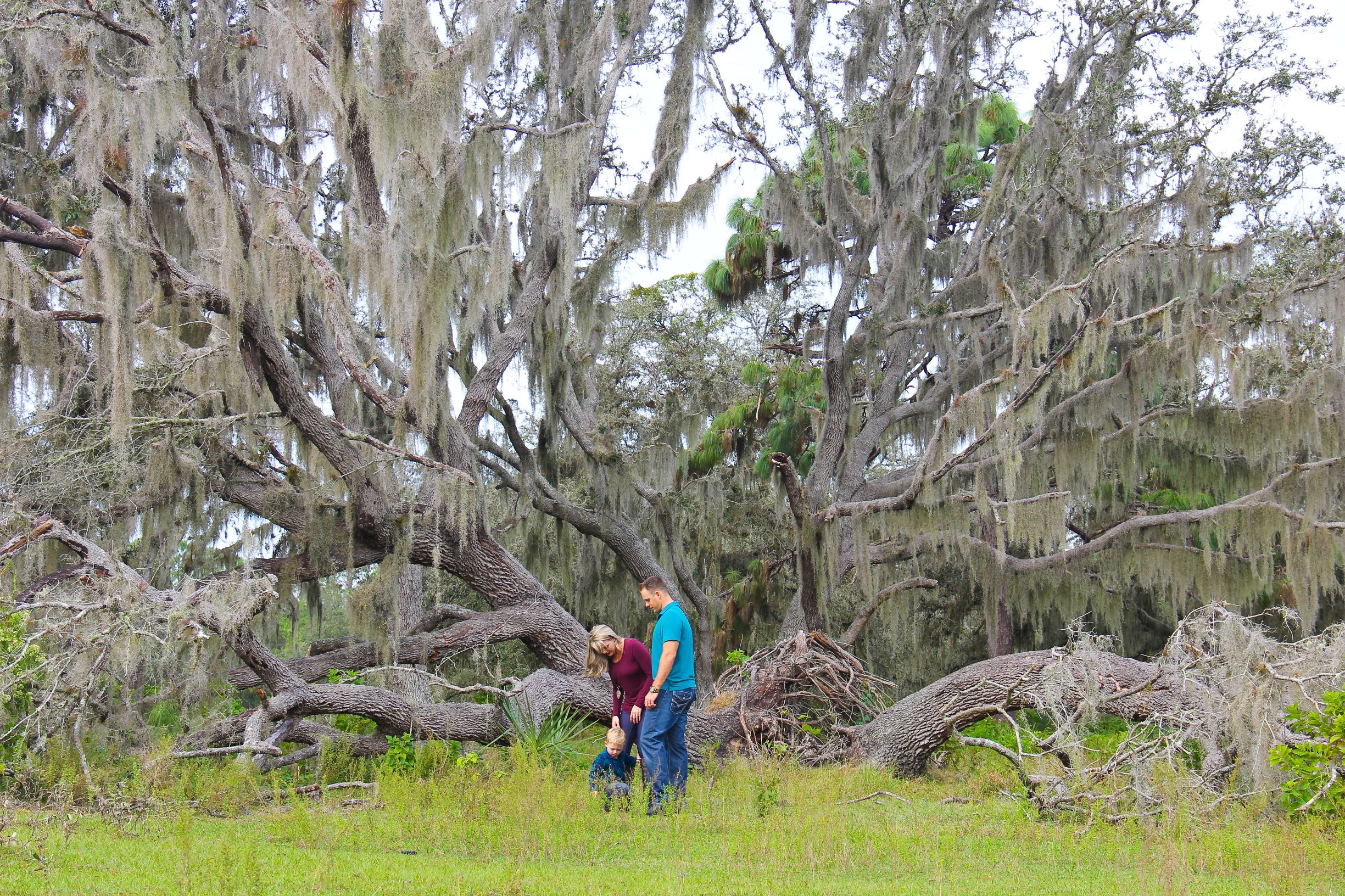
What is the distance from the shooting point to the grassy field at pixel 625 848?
13.4ft

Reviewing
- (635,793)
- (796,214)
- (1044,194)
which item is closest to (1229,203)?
(1044,194)

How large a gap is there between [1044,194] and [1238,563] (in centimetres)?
488

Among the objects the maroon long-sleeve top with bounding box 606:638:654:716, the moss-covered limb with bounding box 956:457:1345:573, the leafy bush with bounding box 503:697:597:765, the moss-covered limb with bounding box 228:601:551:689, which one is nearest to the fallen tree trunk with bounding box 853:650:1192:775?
the leafy bush with bounding box 503:697:597:765

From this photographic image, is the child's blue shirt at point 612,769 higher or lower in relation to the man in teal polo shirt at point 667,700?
lower

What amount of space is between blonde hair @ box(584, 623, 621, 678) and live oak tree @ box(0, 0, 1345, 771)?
93.9 inches

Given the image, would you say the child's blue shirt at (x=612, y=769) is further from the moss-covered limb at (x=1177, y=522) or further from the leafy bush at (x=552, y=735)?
the moss-covered limb at (x=1177, y=522)

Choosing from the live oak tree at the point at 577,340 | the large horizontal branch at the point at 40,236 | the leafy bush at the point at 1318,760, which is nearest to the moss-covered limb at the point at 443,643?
the live oak tree at the point at 577,340

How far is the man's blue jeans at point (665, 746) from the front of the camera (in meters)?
5.94

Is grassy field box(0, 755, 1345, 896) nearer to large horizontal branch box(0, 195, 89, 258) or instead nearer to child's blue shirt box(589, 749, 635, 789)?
child's blue shirt box(589, 749, 635, 789)

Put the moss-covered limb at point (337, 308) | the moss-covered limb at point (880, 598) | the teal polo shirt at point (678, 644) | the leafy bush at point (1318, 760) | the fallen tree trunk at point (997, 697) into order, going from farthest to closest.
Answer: the moss-covered limb at point (880, 598) < the moss-covered limb at point (337, 308) < the fallen tree trunk at point (997, 697) < the teal polo shirt at point (678, 644) < the leafy bush at point (1318, 760)

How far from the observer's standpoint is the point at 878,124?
1310 centimetres

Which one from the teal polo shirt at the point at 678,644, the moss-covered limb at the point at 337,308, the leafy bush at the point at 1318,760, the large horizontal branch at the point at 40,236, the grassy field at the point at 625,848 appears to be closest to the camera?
the grassy field at the point at 625,848

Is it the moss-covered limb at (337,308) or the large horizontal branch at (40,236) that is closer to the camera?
the large horizontal branch at (40,236)

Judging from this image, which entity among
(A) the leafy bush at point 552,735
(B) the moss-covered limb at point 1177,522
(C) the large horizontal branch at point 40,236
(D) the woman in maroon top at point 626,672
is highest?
(C) the large horizontal branch at point 40,236
